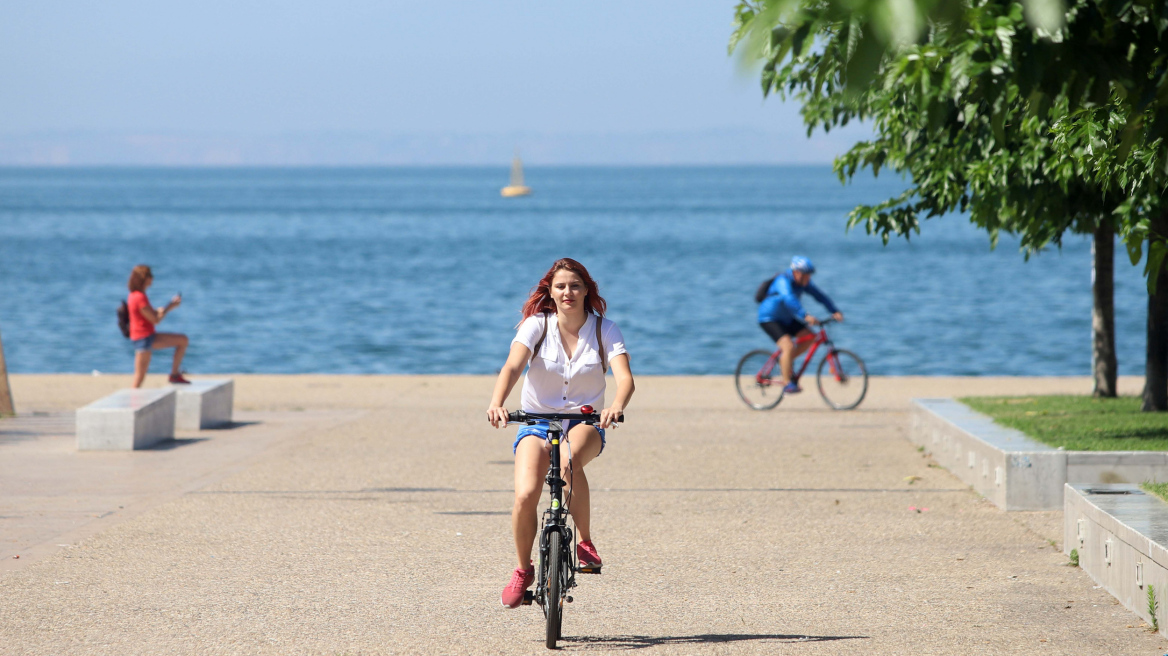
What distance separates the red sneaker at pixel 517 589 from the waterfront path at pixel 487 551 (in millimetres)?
166

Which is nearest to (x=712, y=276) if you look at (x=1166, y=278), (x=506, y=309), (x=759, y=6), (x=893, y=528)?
(x=506, y=309)

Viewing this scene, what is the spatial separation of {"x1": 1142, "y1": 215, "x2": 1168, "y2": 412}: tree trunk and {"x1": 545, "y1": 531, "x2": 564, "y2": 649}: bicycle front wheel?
805 cm

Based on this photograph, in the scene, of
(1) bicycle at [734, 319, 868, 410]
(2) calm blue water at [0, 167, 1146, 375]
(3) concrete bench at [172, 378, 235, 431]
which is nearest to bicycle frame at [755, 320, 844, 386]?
(1) bicycle at [734, 319, 868, 410]

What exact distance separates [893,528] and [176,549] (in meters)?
4.26

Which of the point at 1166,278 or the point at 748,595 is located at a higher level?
the point at 1166,278

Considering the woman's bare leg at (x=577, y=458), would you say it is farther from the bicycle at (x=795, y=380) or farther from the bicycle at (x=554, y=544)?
the bicycle at (x=795, y=380)

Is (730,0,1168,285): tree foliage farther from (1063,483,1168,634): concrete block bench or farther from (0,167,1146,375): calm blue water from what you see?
(0,167,1146,375): calm blue water

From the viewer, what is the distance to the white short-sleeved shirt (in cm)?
584

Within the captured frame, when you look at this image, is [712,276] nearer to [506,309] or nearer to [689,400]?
[506,309]

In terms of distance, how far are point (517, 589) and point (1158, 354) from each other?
840cm

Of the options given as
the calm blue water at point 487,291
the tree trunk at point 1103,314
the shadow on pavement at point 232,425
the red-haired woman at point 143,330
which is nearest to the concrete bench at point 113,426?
the shadow on pavement at point 232,425

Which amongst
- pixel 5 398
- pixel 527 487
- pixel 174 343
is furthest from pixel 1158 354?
pixel 5 398

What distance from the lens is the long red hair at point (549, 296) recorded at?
590 cm

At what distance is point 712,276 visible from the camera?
60875 mm
